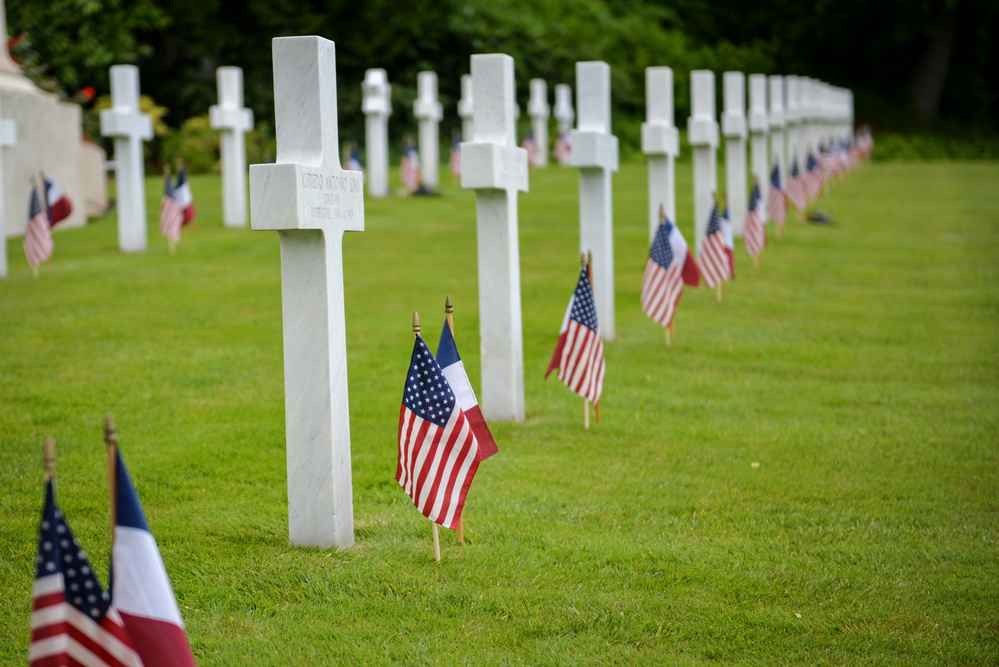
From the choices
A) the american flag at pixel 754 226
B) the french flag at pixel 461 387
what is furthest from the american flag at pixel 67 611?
the american flag at pixel 754 226

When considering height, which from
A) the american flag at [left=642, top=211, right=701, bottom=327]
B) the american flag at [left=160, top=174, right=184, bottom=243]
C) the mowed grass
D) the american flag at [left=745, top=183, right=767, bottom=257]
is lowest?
the mowed grass

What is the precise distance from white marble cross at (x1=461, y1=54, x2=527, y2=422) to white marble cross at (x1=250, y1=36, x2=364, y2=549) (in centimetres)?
263

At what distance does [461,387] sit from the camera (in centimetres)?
652

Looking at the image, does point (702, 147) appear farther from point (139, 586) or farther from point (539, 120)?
point (539, 120)

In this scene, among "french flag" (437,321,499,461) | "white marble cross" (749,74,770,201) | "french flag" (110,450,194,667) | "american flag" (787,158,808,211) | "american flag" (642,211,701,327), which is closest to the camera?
"french flag" (110,450,194,667)

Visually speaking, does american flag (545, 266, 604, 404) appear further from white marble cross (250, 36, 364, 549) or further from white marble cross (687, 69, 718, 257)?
white marble cross (687, 69, 718, 257)

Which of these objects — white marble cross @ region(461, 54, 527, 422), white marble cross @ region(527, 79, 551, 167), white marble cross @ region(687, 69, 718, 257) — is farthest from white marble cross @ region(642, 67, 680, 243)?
white marble cross @ region(527, 79, 551, 167)

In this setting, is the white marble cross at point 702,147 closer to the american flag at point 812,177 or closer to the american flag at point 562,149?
the american flag at point 812,177

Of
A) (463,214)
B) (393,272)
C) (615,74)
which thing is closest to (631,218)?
(463,214)

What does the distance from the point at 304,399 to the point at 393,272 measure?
33.2 ft

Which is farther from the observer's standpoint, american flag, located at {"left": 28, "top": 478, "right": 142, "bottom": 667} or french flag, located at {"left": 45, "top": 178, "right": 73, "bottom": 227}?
french flag, located at {"left": 45, "top": 178, "right": 73, "bottom": 227}

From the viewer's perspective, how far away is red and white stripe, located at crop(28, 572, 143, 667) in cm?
373

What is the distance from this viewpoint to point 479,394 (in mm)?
9742

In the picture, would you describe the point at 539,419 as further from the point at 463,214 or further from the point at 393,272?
the point at 463,214
